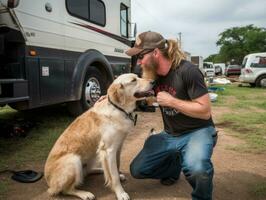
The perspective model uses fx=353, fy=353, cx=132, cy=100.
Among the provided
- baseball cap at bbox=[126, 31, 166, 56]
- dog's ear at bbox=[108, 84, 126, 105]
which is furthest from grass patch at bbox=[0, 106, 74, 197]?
baseball cap at bbox=[126, 31, 166, 56]

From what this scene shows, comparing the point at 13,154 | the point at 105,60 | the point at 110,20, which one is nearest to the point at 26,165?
the point at 13,154

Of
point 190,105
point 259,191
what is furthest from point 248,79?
point 190,105

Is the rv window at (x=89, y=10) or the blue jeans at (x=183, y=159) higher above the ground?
the rv window at (x=89, y=10)

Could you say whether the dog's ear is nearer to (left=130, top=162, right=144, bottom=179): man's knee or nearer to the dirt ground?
(left=130, top=162, right=144, bottom=179): man's knee

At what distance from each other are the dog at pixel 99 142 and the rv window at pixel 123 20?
5.29 meters

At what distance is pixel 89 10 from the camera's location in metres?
7.12

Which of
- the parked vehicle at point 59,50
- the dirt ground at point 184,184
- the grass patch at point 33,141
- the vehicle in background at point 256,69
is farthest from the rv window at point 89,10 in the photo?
the vehicle in background at point 256,69

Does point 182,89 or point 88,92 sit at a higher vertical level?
point 182,89

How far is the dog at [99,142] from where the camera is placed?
343 centimetres

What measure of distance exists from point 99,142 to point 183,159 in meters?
0.85

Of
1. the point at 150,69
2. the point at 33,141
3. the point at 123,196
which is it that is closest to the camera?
the point at 123,196

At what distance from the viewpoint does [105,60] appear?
7609 mm

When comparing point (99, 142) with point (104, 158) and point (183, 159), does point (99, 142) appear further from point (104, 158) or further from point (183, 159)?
point (183, 159)

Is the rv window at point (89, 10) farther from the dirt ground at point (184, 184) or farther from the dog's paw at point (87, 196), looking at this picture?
the dog's paw at point (87, 196)
